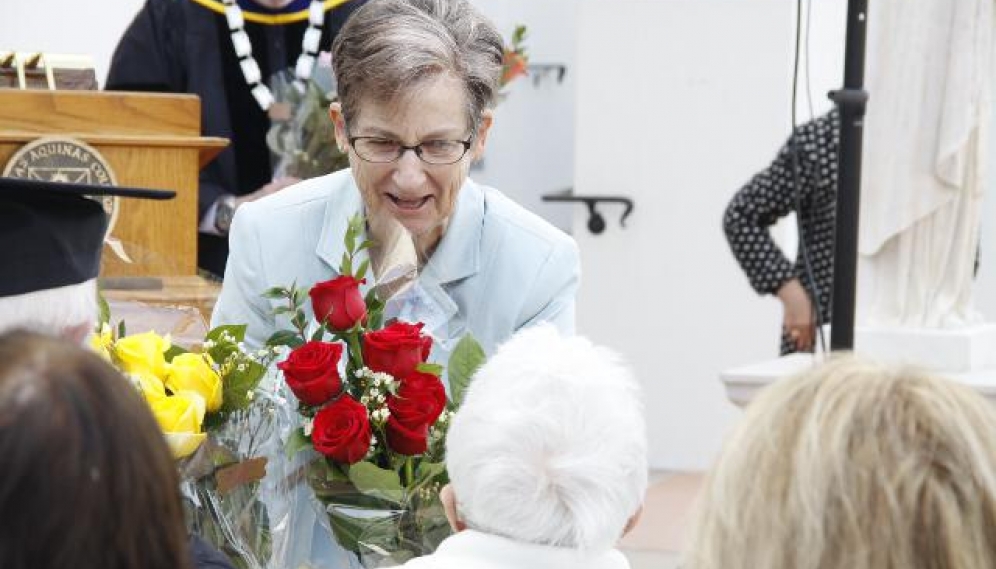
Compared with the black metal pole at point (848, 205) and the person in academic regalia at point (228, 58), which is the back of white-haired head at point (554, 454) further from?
the person in academic regalia at point (228, 58)

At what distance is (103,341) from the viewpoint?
2.16m

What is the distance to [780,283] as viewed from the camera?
566cm

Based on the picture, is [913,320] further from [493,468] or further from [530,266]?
[493,468]

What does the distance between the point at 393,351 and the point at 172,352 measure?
0.26 metres

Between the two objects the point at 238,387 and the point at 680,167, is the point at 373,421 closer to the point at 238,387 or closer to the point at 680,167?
the point at 238,387

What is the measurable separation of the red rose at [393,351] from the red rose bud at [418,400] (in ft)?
0.05

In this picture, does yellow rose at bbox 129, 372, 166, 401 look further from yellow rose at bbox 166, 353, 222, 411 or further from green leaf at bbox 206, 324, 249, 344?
green leaf at bbox 206, 324, 249, 344

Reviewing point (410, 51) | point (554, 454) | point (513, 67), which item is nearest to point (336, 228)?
point (410, 51)

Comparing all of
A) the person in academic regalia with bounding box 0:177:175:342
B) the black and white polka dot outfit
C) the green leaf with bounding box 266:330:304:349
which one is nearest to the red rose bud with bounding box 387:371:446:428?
the green leaf with bounding box 266:330:304:349

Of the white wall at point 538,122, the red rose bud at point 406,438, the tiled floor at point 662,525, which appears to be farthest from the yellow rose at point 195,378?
the white wall at point 538,122

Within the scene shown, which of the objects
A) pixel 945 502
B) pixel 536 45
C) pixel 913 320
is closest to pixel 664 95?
pixel 536 45

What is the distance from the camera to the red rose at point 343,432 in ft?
7.05

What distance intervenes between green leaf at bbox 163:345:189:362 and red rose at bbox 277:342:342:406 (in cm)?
12

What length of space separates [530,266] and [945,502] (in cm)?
146
